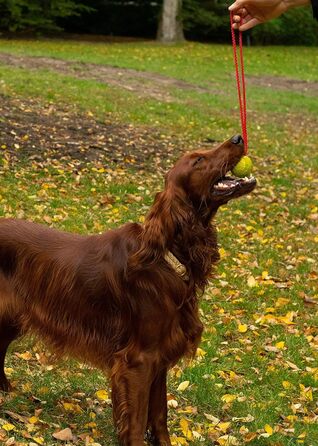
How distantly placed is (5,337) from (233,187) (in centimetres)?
179

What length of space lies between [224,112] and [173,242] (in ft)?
46.8

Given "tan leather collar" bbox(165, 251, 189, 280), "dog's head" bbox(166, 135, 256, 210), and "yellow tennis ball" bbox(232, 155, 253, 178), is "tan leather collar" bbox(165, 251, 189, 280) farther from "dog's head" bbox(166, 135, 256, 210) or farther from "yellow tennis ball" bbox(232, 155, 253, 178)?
"yellow tennis ball" bbox(232, 155, 253, 178)

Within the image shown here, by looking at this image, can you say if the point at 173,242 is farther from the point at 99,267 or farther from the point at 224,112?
the point at 224,112

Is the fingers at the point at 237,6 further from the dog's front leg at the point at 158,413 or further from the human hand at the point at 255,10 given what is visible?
the dog's front leg at the point at 158,413

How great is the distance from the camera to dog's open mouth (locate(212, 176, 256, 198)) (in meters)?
4.28

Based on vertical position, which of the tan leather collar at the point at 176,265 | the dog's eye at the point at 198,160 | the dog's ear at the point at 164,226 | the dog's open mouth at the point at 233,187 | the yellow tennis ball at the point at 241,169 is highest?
the dog's eye at the point at 198,160

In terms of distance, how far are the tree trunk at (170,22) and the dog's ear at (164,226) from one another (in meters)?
29.6

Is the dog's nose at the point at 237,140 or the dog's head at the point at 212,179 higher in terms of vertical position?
the dog's nose at the point at 237,140

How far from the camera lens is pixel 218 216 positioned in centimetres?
1051

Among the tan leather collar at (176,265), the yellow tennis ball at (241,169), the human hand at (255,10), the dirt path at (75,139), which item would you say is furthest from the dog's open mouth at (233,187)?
the dirt path at (75,139)

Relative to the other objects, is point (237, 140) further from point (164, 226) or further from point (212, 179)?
point (164, 226)

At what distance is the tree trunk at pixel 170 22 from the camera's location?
108ft

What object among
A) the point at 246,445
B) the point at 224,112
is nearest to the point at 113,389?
the point at 246,445

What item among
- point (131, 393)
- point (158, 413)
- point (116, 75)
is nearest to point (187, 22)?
point (116, 75)
